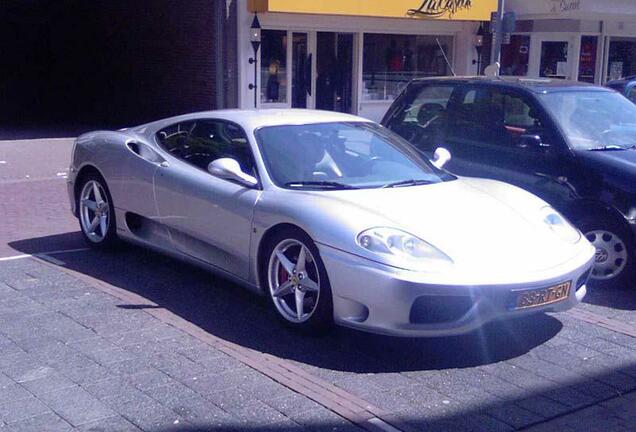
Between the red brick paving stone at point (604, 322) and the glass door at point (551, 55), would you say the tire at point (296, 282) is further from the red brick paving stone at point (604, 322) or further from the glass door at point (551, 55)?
the glass door at point (551, 55)

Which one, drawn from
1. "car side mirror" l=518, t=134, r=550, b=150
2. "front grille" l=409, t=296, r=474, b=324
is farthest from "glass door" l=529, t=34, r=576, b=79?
"front grille" l=409, t=296, r=474, b=324

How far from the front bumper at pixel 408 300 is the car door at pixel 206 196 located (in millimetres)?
1003

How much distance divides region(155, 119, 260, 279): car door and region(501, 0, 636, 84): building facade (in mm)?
17350

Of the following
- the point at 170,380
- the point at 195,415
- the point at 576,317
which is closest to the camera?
the point at 195,415

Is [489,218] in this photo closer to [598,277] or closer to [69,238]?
[598,277]

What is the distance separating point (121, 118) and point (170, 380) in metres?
17.3

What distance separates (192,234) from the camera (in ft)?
21.5

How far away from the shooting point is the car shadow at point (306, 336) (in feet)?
17.4

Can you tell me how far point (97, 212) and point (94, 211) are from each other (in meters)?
0.06

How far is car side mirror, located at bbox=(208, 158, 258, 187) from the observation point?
608 cm

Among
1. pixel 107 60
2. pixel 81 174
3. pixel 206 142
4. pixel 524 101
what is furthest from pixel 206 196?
pixel 107 60

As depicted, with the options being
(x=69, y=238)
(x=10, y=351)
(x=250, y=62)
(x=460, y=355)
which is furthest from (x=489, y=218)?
(x=250, y=62)

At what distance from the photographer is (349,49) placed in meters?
20.0

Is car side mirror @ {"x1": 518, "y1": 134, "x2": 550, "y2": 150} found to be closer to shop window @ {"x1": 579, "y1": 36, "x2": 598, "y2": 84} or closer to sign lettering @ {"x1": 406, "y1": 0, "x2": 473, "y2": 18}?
sign lettering @ {"x1": 406, "y1": 0, "x2": 473, "y2": 18}
